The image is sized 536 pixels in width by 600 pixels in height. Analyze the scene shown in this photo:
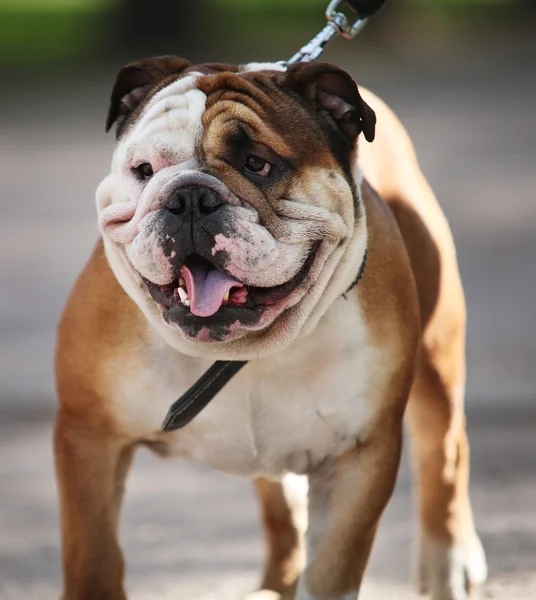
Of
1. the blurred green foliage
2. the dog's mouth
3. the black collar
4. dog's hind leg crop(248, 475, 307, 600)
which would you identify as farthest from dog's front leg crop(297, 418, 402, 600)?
the blurred green foliage

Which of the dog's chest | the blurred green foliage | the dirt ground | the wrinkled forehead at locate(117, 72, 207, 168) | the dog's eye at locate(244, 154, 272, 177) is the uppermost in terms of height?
the wrinkled forehead at locate(117, 72, 207, 168)

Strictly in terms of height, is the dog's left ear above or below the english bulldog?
above

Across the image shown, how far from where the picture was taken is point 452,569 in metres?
3.74

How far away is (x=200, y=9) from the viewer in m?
16.8

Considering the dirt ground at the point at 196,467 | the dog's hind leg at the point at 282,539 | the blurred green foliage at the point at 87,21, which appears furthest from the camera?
the blurred green foliage at the point at 87,21

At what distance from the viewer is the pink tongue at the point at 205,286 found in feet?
8.25

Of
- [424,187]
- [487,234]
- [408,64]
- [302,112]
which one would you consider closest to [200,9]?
[408,64]

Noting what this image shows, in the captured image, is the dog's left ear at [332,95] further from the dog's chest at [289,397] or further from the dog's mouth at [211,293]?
the dog's chest at [289,397]

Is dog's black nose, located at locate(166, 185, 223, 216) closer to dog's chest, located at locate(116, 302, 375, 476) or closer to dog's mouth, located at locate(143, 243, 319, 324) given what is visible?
dog's mouth, located at locate(143, 243, 319, 324)

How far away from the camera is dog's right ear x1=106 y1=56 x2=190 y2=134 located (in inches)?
109

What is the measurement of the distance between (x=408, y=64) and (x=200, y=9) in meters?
3.79

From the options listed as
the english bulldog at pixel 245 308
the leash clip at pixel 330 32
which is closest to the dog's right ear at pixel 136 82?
the english bulldog at pixel 245 308

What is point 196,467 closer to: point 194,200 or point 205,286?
point 205,286

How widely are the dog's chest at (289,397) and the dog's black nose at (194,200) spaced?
1.69 ft
